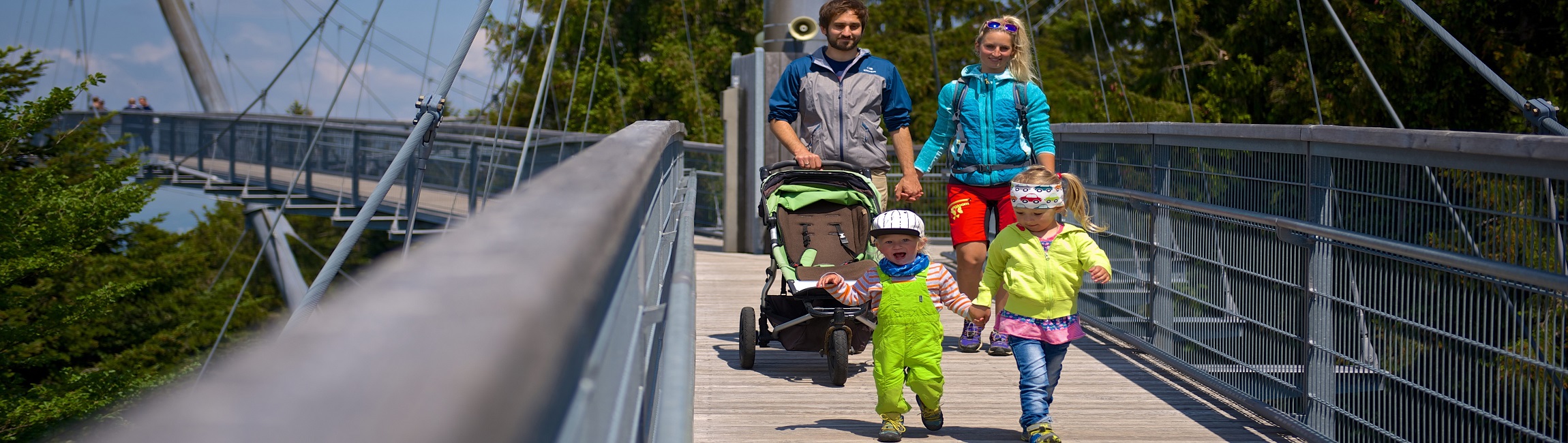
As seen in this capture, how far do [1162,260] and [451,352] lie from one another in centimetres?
624

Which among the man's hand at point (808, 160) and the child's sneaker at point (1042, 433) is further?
the man's hand at point (808, 160)

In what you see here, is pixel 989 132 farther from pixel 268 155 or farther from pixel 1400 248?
pixel 268 155

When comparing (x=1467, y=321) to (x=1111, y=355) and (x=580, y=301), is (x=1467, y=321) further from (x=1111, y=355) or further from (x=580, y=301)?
(x=580, y=301)

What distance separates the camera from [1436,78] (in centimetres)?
2122

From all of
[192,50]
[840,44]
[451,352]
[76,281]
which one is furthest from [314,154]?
[451,352]

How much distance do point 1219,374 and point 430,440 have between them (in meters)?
5.58

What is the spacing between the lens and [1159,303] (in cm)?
659

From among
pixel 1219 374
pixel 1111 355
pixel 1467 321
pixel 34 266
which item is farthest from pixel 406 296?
→ pixel 34 266

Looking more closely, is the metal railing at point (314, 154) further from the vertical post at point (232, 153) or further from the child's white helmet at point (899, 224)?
the child's white helmet at point (899, 224)

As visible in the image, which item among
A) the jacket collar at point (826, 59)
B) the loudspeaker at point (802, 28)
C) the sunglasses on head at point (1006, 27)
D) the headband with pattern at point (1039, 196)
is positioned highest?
the loudspeaker at point (802, 28)

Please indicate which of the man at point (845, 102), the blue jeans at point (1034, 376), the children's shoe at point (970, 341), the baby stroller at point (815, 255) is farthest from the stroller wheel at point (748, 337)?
the blue jeans at point (1034, 376)

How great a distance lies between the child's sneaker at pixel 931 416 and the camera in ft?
16.2

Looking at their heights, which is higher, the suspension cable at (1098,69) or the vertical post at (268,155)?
the suspension cable at (1098,69)

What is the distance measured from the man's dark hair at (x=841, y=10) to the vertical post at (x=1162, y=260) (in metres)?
1.56
